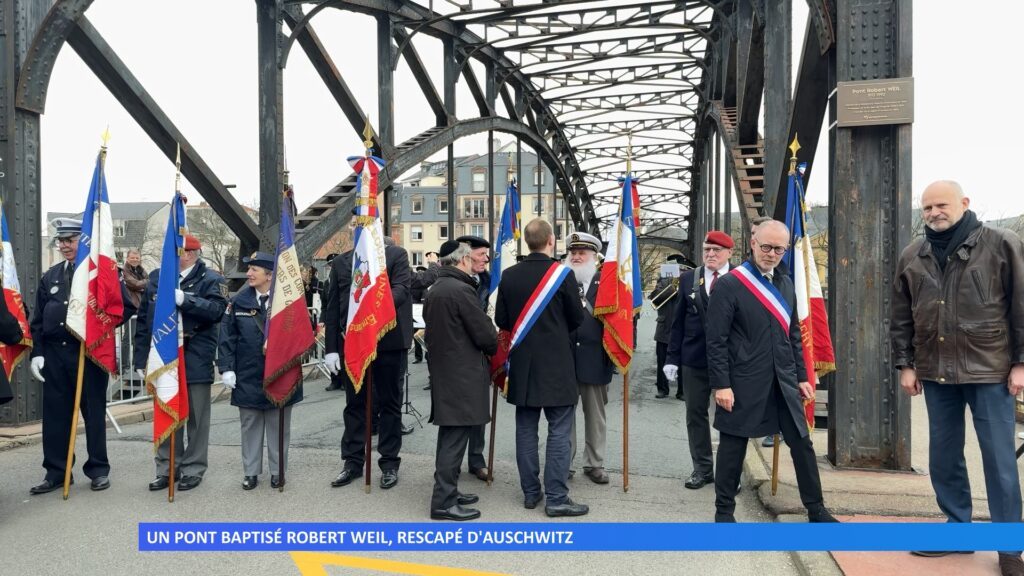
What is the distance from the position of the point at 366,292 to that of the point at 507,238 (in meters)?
3.21

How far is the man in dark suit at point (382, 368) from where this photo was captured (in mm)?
5426

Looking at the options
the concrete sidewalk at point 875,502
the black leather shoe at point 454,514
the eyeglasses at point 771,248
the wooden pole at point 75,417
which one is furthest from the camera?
the wooden pole at point 75,417

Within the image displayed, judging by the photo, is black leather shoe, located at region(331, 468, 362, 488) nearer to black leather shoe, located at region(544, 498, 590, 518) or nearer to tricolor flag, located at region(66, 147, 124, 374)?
black leather shoe, located at region(544, 498, 590, 518)

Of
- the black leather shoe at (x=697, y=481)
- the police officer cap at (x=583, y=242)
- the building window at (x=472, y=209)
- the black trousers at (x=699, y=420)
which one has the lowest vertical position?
the black leather shoe at (x=697, y=481)

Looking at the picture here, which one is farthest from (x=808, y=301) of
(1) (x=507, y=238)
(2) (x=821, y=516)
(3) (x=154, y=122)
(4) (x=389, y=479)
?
(3) (x=154, y=122)

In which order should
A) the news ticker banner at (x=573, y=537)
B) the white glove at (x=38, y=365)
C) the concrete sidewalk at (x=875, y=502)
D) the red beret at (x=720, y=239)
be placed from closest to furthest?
the news ticker banner at (x=573, y=537) < the concrete sidewalk at (x=875, y=502) < the white glove at (x=38, y=365) < the red beret at (x=720, y=239)

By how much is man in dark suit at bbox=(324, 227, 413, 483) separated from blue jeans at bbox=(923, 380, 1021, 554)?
3696 millimetres

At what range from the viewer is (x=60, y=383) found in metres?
5.34

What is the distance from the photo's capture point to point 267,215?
9656 millimetres

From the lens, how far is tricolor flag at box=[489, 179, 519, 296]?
805 centimetres

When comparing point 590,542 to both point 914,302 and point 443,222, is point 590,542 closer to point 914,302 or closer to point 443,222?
point 914,302

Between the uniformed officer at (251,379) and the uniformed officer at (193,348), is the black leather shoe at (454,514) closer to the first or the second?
the uniformed officer at (251,379)

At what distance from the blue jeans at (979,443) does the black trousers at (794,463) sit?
2.12 feet

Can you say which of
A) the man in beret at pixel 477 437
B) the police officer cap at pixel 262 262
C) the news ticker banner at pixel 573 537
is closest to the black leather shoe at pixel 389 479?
the man in beret at pixel 477 437
